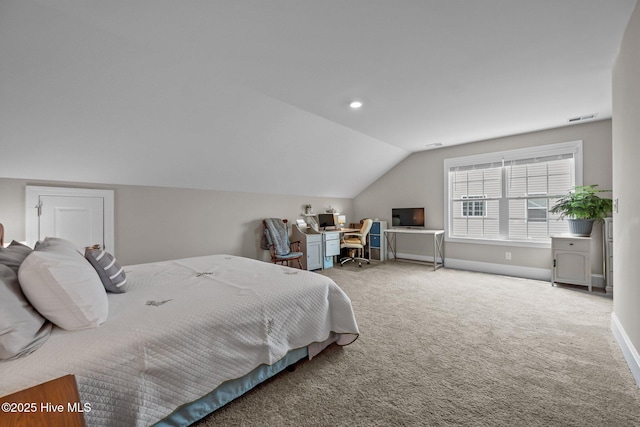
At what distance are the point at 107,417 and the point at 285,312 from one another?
1.00 metres

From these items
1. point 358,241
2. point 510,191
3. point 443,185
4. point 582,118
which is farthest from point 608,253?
point 358,241

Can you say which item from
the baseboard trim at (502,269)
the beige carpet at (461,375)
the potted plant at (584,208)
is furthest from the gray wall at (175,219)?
the potted plant at (584,208)

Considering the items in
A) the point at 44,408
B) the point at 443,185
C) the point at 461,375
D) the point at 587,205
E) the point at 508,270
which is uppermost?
the point at 443,185

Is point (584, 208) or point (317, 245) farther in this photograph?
point (317, 245)

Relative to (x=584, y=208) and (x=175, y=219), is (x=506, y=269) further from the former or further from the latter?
(x=175, y=219)

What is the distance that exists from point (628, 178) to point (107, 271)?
3845 millimetres

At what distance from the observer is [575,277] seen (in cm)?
386

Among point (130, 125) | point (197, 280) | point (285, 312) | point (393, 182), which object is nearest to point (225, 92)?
point (130, 125)

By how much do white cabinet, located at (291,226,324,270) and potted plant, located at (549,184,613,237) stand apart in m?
3.76

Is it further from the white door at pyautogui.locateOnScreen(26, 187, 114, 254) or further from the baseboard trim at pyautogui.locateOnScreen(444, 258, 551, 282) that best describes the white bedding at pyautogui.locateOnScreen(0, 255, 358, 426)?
the baseboard trim at pyautogui.locateOnScreen(444, 258, 551, 282)

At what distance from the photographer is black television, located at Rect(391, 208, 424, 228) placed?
570 centimetres

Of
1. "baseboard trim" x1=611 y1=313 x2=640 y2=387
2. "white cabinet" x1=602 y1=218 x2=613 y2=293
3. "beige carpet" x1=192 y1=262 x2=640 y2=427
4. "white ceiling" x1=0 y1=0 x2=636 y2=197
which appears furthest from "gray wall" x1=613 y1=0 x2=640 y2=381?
"white cabinet" x1=602 y1=218 x2=613 y2=293

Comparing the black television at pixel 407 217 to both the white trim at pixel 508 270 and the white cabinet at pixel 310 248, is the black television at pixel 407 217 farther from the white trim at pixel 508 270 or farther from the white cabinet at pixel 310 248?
the white cabinet at pixel 310 248

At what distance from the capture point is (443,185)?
544 centimetres
